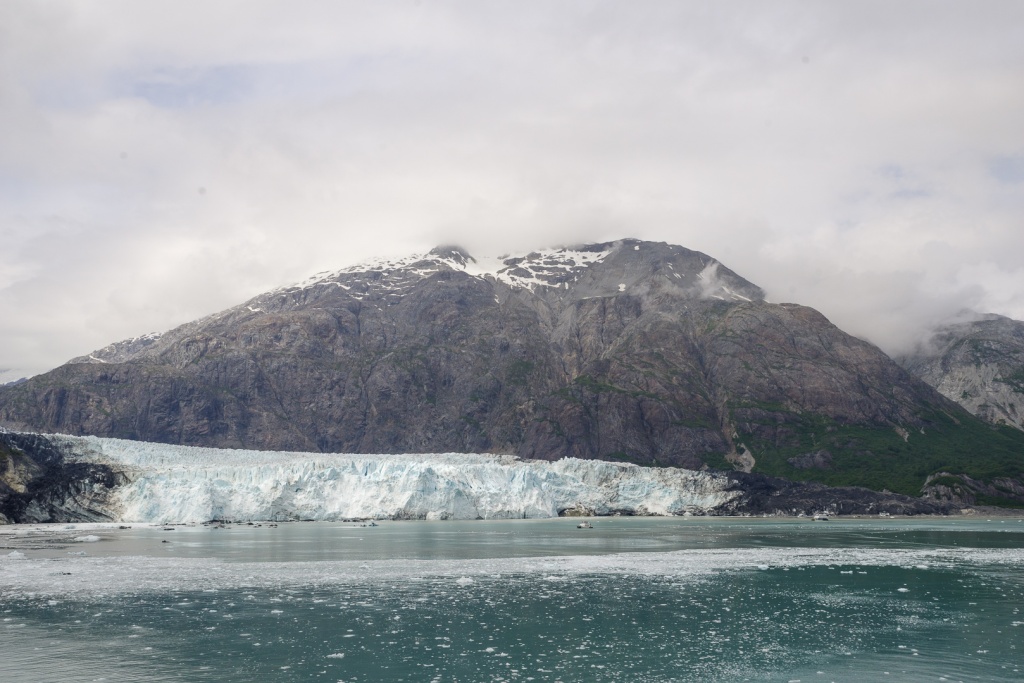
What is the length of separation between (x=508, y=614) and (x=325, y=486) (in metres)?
96.8

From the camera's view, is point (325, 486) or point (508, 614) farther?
point (325, 486)

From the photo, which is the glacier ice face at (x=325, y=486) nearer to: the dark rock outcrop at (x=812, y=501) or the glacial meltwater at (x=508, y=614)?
the dark rock outcrop at (x=812, y=501)

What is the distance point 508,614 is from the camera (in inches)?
1638

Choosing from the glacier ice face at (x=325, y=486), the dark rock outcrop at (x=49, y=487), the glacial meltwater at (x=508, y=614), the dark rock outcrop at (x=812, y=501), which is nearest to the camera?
the glacial meltwater at (x=508, y=614)

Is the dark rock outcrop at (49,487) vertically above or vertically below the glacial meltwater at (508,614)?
above

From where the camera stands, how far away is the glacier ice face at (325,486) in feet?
409

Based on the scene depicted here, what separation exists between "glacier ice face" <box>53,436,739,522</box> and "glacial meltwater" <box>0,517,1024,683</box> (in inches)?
1832

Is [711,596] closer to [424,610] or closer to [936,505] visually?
[424,610]

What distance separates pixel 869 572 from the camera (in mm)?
60250

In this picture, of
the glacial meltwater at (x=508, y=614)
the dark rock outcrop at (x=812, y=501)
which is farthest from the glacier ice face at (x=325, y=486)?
the glacial meltwater at (x=508, y=614)

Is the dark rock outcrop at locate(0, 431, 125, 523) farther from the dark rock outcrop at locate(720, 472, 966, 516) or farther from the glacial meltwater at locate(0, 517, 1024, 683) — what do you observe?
the dark rock outcrop at locate(720, 472, 966, 516)

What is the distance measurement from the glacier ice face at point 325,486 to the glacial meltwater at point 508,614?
46.5 m

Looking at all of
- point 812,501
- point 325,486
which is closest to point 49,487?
point 325,486

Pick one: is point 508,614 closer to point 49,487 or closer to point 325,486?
point 325,486
